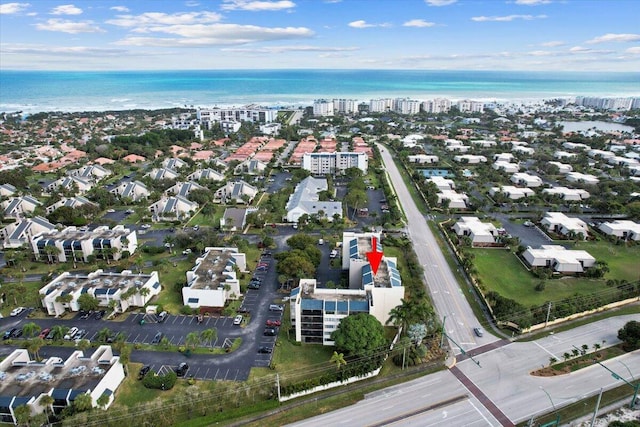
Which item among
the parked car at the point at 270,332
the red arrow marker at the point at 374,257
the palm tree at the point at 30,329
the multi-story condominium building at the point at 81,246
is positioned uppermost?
the red arrow marker at the point at 374,257

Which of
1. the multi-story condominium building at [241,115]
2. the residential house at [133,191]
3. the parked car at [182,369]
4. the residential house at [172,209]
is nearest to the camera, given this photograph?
the parked car at [182,369]

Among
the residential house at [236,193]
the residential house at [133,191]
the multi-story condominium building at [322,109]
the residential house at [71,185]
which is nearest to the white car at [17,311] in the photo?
the residential house at [133,191]

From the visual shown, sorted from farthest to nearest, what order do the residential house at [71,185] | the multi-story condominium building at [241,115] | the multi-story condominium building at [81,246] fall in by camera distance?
the multi-story condominium building at [241,115]
the residential house at [71,185]
the multi-story condominium building at [81,246]

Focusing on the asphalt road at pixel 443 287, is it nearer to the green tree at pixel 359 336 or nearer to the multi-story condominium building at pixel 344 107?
the green tree at pixel 359 336

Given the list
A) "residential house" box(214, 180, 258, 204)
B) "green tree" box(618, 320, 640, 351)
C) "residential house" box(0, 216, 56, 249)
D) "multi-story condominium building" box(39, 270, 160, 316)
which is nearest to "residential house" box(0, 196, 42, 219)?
"residential house" box(0, 216, 56, 249)

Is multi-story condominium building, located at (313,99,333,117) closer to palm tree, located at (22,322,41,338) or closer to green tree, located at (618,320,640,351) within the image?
green tree, located at (618,320,640,351)

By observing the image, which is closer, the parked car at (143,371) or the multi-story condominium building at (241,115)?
the parked car at (143,371)
